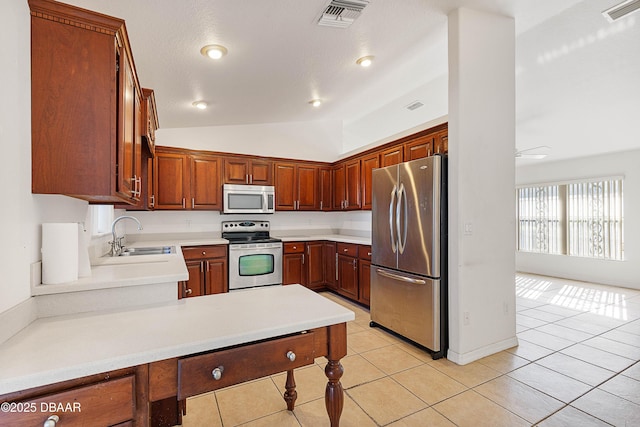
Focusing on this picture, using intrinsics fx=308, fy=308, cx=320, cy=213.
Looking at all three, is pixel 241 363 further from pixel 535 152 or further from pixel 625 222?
pixel 625 222

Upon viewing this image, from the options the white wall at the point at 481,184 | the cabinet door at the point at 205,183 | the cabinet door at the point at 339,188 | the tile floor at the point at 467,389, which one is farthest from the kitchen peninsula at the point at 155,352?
the cabinet door at the point at 339,188

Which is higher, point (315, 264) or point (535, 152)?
point (535, 152)

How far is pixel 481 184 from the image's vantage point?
106 inches

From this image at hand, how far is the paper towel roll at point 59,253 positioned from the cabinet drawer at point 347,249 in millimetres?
3277

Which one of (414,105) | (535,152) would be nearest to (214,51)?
(414,105)

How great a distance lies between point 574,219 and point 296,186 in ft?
17.8

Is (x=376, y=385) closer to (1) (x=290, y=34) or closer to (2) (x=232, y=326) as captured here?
(2) (x=232, y=326)

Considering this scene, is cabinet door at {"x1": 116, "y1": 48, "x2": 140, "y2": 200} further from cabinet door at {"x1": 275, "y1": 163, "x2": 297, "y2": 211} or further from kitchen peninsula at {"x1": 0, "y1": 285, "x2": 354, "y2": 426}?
cabinet door at {"x1": 275, "y1": 163, "x2": 297, "y2": 211}

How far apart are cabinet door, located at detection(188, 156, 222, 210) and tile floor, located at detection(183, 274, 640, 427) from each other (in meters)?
2.76

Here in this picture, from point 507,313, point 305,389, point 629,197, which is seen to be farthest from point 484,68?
point 629,197

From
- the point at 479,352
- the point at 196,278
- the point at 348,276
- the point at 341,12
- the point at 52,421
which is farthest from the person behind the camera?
the point at 348,276

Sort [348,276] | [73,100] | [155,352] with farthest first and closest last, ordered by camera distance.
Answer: [348,276], [73,100], [155,352]

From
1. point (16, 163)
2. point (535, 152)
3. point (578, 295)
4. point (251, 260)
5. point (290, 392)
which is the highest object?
point (535, 152)

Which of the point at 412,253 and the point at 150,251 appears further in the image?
the point at 150,251
